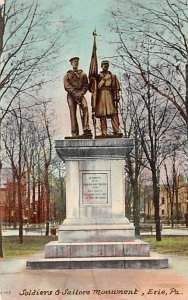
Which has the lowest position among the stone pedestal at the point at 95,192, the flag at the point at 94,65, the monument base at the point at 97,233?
the monument base at the point at 97,233

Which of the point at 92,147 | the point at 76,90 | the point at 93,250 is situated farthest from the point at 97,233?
the point at 76,90

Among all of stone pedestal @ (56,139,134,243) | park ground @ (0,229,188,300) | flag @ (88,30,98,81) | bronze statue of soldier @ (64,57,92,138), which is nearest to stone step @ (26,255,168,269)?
park ground @ (0,229,188,300)

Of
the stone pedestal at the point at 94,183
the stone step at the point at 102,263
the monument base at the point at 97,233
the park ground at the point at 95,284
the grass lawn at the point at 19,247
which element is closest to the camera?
the park ground at the point at 95,284

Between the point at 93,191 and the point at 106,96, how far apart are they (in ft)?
6.85

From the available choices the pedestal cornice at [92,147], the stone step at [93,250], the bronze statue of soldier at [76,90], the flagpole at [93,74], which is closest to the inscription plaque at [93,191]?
the pedestal cornice at [92,147]

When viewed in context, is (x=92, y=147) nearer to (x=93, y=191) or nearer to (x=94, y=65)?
(x=93, y=191)

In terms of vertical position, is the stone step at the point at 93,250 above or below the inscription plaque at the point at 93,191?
below

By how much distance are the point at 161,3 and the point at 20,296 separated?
7.04 m

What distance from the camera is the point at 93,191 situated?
37.0 ft

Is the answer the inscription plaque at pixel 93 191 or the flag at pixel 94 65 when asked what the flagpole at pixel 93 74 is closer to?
the flag at pixel 94 65

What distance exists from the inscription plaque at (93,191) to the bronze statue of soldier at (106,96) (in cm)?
118

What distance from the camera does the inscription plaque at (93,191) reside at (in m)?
11.3

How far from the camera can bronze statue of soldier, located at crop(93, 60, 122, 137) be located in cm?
1179

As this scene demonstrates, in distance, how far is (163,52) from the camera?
43.8 ft
